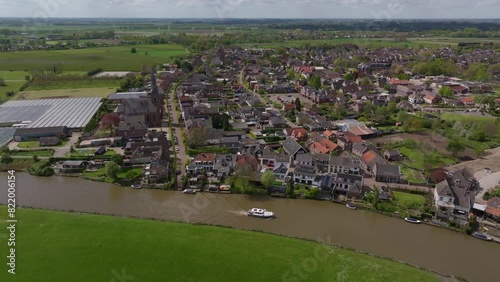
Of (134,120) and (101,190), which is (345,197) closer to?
(101,190)

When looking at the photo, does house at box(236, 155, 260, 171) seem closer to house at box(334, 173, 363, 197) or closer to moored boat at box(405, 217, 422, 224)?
house at box(334, 173, 363, 197)

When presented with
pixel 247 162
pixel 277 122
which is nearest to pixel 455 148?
pixel 277 122

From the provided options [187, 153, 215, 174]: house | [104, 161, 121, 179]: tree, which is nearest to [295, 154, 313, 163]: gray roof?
[187, 153, 215, 174]: house

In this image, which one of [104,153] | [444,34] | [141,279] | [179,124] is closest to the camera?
[141,279]

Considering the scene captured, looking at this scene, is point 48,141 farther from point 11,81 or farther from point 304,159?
point 11,81

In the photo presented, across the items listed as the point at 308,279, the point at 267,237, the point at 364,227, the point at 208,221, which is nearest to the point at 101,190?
the point at 208,221
